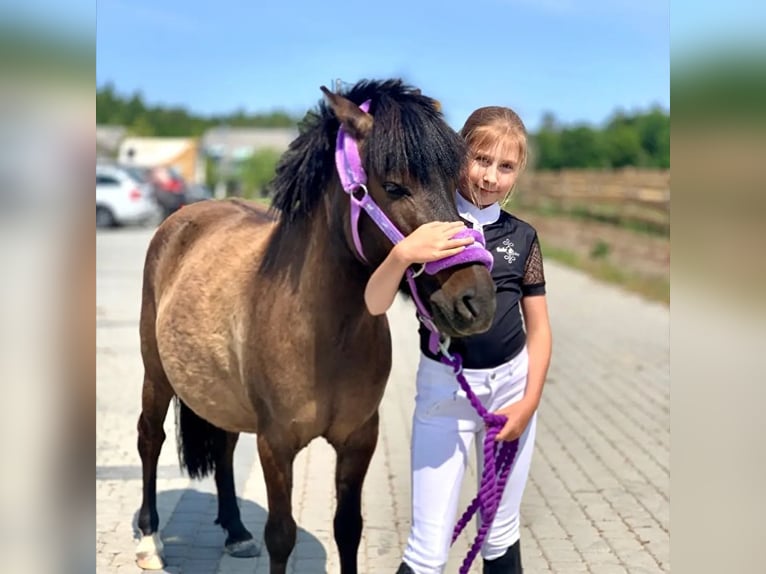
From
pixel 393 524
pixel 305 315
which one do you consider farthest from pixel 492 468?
pixel 393 524

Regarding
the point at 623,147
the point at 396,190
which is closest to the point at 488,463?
the point at 396,190

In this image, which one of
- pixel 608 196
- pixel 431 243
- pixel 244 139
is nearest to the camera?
pixel 431 243

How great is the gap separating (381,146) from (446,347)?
64 cm

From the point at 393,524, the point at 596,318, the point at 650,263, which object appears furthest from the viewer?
the point at 650,263

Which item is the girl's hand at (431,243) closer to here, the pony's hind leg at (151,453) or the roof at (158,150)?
the pony's hind leg at (151,453)

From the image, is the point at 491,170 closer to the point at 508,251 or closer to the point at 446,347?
the point at 508,251

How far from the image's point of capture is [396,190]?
234cm

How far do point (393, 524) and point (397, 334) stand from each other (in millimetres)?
5789

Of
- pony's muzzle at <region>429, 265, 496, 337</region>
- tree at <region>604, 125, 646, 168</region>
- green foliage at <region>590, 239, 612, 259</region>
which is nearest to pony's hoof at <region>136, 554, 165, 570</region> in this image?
pony's muzzle at <region>429, 265, 496, 337</region>

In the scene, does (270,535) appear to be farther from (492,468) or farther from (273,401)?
(492,468)
